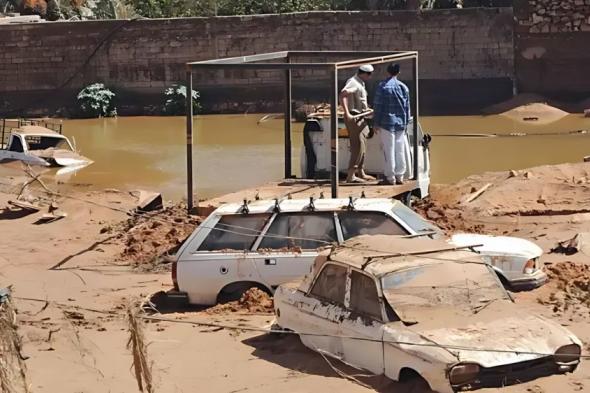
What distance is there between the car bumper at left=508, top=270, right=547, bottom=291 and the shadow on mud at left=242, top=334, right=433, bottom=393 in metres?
2.60

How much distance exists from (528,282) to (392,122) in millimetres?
4412

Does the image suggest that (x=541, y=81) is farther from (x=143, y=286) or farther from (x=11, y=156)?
(x=143, y=286)

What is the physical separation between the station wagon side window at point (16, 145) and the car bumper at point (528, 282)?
17877 millimetres

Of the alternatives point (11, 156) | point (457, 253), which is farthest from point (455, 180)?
point (457, 253)

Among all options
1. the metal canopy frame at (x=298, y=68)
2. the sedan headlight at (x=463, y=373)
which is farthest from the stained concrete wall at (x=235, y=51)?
the sedan headlight at (x=463, y=373)

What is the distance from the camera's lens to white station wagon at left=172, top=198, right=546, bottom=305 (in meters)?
12.1

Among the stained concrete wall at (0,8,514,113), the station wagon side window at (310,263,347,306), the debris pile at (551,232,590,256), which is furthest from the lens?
the stained concrete wall at (0,8,514,113)

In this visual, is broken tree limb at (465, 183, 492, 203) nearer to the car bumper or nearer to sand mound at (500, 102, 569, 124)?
the car bumper

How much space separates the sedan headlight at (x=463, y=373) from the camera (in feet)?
28.2

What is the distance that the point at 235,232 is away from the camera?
12.5m

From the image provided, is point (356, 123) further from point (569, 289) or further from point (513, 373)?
point (513, 373)

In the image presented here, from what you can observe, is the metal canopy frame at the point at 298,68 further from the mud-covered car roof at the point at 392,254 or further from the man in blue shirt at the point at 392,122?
the mud-covered car roof at the point at 392,254

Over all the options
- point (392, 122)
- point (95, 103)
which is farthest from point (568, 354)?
point (95, 103)

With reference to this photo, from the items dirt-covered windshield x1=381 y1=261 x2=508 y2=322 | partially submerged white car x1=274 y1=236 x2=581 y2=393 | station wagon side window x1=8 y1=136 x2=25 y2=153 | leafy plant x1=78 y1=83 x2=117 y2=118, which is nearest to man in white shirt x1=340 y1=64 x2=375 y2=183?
partially submerged white car x1=274 y1=236 x2=581 y2=393
